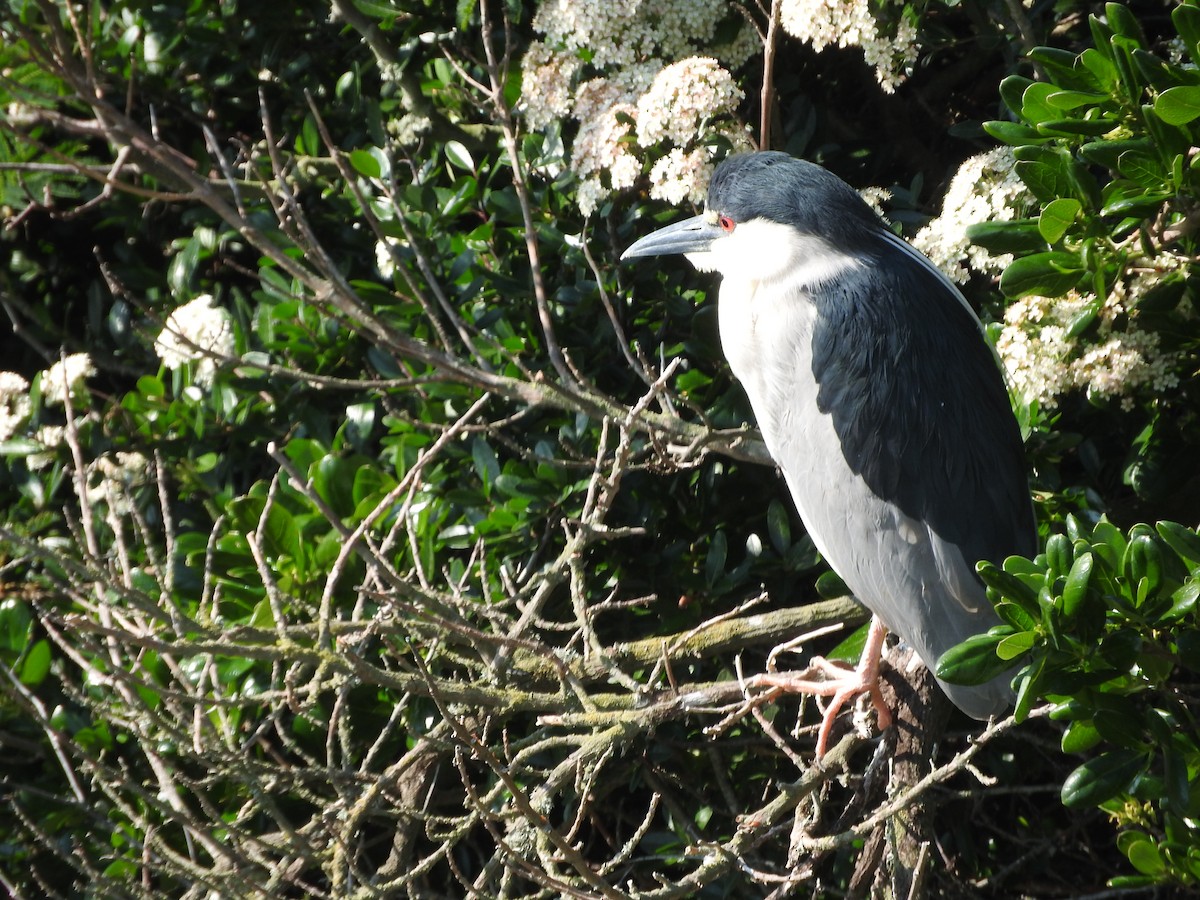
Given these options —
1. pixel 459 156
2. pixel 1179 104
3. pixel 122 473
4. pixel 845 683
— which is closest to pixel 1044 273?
pixel 1179 104

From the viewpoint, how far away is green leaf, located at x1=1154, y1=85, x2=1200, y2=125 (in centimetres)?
141

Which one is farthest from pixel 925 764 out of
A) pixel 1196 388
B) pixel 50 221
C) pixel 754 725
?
pixel 50 221

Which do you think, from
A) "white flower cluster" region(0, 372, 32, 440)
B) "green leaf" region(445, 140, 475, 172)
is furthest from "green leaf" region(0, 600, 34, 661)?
"green leaf" region(445, 140, 475, 172)

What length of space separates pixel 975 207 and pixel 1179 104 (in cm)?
51

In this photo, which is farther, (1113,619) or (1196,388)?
(1196,388)

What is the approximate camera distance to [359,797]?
1.80 meters

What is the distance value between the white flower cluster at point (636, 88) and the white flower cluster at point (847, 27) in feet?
0.48

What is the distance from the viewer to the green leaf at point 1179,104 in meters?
1.41

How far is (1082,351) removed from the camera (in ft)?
6.04

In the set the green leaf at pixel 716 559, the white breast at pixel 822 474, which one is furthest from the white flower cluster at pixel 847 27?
the green leaf at pixel 716 559

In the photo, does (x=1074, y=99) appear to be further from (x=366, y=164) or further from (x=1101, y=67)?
(x=366, y=164)

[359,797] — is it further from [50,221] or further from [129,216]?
[50,221]

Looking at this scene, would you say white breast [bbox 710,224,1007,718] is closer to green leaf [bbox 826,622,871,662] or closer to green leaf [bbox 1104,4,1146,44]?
green leaf [bbox 826,622,871,662]

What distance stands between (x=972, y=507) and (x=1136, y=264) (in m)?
0.47
